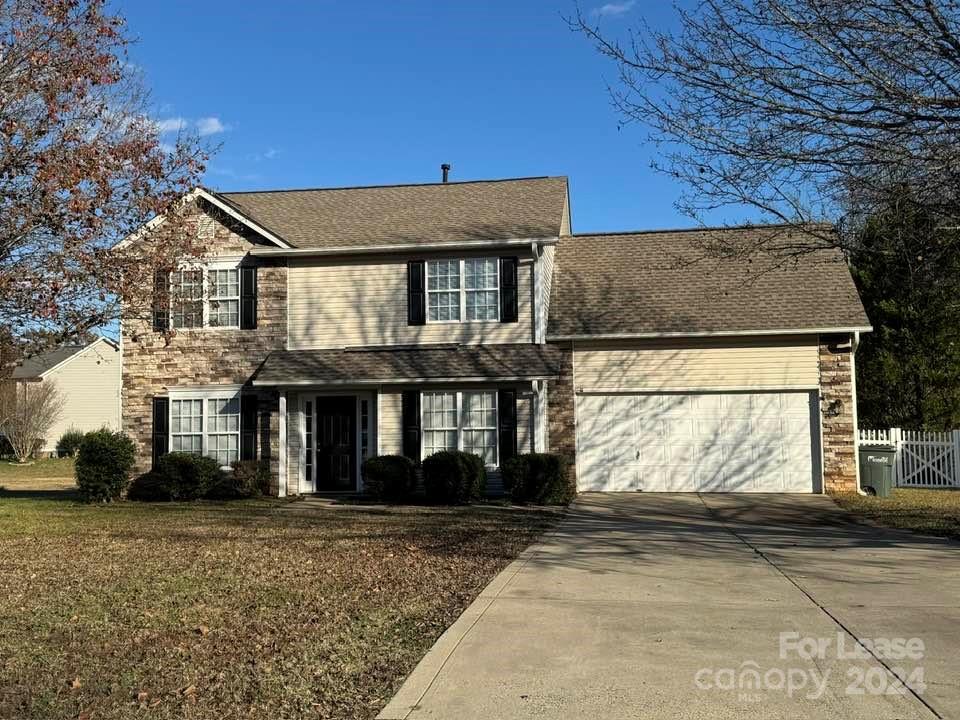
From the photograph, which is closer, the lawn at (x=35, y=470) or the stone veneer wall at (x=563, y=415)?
the stone veneer wall at (x=563, y=415)

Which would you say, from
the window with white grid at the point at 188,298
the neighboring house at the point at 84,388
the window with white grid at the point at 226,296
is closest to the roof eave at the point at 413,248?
the window with white grid at the point at 226,296

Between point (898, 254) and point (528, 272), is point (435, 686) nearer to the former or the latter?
point (898, 254)

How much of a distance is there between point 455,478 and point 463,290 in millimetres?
4020

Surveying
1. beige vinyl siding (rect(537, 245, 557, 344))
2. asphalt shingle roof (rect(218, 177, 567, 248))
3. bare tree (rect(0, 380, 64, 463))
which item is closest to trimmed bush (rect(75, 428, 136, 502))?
asphalt shingle roof (rect(218, 177, 567, 248))

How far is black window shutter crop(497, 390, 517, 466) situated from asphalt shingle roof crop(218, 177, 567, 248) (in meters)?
3.27

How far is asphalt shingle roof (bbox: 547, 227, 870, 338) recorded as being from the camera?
58.7 feet

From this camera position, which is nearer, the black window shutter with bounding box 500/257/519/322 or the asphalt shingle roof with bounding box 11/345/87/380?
the black window shutter with bounding box 500/257/519/322

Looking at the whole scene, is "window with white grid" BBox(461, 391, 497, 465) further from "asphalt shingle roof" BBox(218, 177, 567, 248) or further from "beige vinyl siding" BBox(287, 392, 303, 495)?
"beige vinyl siding" BBox(287, 392, 303, 495)

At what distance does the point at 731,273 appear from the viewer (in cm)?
1962

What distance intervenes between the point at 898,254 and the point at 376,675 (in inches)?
354

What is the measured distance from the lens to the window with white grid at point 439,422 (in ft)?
59.3

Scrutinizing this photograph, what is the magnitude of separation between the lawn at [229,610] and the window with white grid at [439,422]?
165 inches

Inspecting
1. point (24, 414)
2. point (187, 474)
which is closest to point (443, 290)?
point (187, 474)

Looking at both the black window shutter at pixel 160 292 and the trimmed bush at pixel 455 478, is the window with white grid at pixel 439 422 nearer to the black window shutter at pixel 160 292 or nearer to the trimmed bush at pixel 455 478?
the trimmed bush at pixel 455 478
